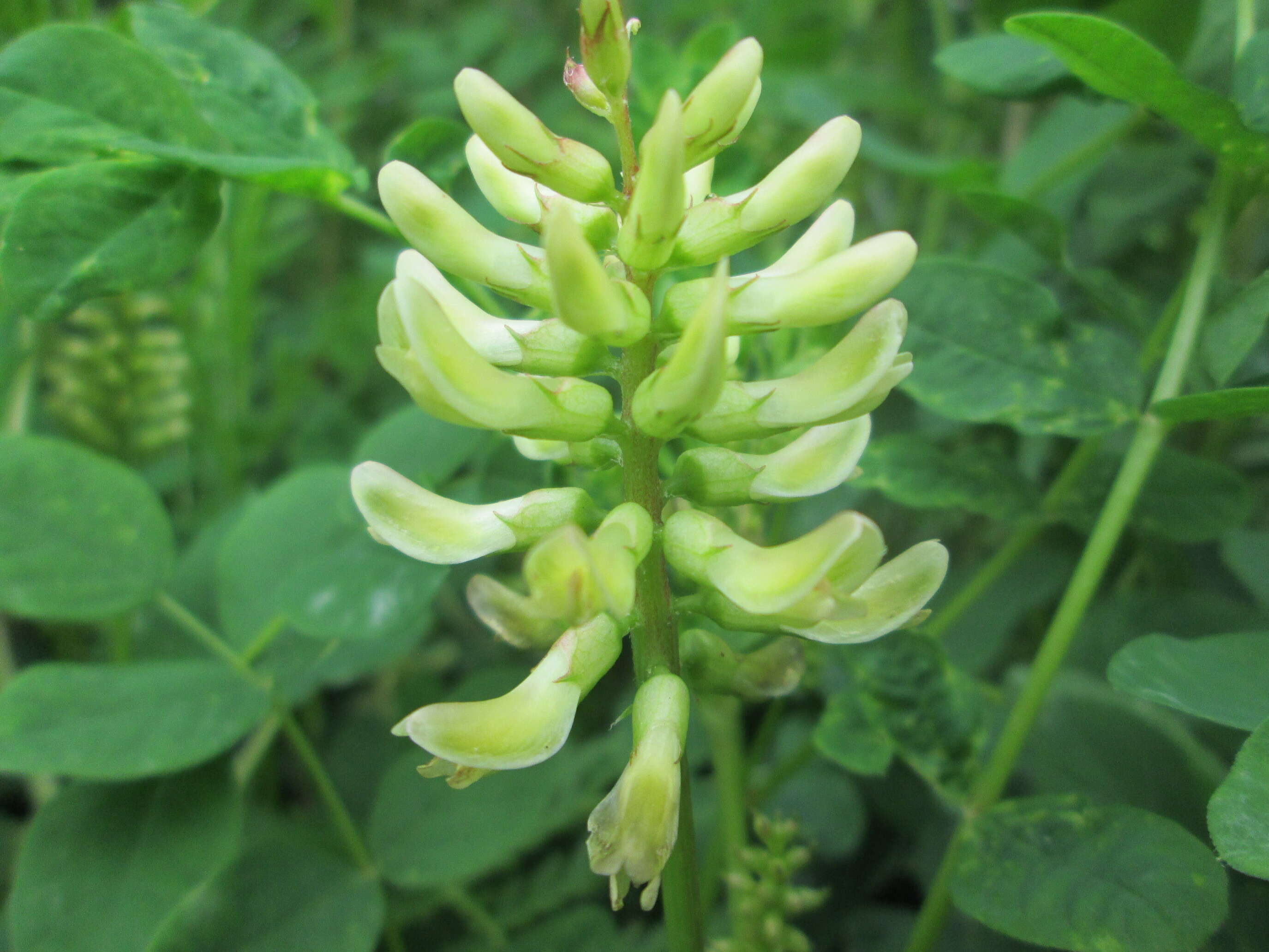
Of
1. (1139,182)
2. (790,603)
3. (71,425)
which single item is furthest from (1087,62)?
(71,425)

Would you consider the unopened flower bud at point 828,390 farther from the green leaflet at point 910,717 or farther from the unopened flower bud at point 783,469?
the green leaflet at point 910,717

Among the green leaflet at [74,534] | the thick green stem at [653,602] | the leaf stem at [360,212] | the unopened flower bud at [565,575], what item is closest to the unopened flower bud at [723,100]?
the thick green stem at [653,602]

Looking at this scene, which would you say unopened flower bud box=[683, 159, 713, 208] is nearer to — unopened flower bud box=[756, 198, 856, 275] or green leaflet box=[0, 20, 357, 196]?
unopened flower bud box=[756, 198, 856, 275]

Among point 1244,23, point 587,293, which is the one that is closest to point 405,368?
point 587,293

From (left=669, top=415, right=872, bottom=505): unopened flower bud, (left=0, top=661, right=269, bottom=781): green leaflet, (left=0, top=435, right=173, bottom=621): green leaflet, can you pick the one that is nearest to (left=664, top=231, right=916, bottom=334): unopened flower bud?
(left=669, top=415, right=872, bottom=505): unopened flower bud

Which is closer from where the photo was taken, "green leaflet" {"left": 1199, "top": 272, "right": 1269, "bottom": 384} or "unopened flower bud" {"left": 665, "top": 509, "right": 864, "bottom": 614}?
"unopened flower bud" {"left": 665, "top": 509, "right": 864, "bottom": 614}
